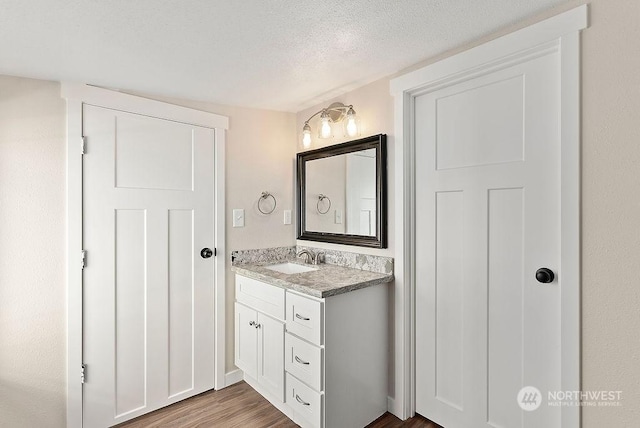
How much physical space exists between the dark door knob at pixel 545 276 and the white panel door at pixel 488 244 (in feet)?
0.13

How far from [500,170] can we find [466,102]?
1.42 feet

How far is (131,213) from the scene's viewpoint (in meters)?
2.20

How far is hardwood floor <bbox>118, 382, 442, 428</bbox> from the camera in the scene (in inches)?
80.9

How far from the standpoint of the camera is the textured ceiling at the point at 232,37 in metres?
1.38

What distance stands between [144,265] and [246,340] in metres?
0.88

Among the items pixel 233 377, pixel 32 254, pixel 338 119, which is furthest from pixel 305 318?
pixel 32 254

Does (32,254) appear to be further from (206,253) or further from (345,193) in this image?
(345,193)

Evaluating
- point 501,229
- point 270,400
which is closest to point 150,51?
point 501,229

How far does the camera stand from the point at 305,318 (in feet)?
6.14

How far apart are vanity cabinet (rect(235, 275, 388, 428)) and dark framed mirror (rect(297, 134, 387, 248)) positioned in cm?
47

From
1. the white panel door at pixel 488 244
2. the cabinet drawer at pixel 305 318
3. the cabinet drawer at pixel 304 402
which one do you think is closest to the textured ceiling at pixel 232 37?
the white panel door at pixel 488 244

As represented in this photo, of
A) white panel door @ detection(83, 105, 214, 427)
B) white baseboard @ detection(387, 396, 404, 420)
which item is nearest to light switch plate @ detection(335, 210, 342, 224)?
white panel door @ detection(83, 105, 214, 427)

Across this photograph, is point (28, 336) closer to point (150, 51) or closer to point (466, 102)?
point (150, 51)

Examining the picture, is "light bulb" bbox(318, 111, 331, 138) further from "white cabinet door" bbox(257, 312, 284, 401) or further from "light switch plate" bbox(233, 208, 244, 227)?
"white cabinet door" bbox(257, 312, 284, 401)
